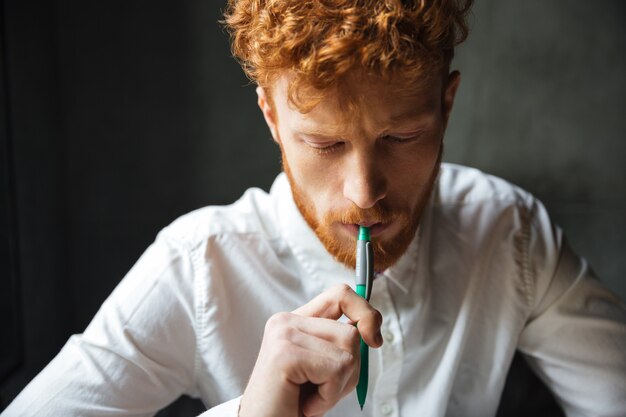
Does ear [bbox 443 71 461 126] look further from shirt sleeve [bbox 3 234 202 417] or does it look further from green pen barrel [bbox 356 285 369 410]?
shirt sleeve [bbox 3 234 202 417]

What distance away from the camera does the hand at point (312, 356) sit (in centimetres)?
88

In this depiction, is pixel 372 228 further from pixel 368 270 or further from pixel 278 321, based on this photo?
pixel 278 321

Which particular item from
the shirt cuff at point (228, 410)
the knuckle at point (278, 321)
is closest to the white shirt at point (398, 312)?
the shirt cuff at point (228, 410)

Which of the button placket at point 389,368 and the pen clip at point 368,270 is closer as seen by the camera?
the pen clip at point 368,270

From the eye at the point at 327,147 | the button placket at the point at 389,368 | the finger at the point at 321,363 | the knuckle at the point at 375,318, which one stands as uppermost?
the eye at the point at 327,147

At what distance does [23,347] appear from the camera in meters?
1.64

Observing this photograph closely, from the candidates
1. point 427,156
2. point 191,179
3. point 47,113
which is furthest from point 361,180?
point 47,113

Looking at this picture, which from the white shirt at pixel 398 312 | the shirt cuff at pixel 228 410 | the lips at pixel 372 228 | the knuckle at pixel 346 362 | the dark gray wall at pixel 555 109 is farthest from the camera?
the dark gray wall at pixel 555 109

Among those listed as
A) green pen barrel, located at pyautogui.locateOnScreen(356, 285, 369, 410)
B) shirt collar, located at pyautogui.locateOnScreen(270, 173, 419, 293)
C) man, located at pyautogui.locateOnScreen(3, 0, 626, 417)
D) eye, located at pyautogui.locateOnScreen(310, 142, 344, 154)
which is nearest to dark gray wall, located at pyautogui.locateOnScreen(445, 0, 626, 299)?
man, located at pyautogui.locateOnScreen(3, 0, 626, 417)

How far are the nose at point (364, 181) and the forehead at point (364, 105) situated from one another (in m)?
0.06

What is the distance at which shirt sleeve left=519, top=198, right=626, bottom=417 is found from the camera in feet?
4.22

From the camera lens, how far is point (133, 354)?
1206 mm

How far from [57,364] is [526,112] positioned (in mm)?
1476

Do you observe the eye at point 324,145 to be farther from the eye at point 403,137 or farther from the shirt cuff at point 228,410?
the shirt cuff at point 228,410
